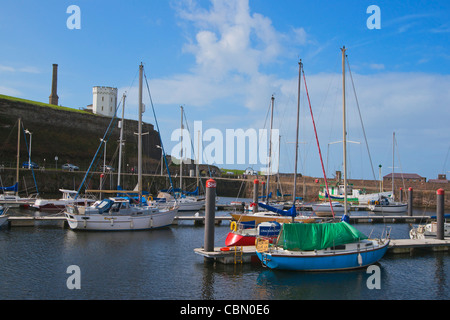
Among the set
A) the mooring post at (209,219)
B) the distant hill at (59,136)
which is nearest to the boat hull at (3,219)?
the mooring post at (209,219)

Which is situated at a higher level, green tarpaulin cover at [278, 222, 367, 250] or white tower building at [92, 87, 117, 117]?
white tower building at [92, 87, 117, 117]

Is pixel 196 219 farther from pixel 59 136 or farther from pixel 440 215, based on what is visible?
pixel 59 136

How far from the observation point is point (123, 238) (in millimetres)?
26766

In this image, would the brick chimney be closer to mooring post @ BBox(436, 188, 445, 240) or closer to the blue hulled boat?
the blue hulled boat

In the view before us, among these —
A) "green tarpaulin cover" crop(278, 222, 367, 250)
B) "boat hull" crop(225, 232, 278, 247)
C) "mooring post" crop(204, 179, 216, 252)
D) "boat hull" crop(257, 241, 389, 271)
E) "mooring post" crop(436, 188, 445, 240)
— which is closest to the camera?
"boat hull" crop(257, 241, 389, 271)

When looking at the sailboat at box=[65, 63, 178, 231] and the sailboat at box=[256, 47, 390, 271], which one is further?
the sailboat at box=[65, 63, 178, 231]

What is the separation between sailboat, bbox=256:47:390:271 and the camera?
18.9 m

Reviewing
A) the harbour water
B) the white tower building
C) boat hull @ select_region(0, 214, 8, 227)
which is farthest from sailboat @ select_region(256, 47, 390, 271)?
the white tower building

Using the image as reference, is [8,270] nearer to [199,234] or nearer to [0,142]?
[199,234]

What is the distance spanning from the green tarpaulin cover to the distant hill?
54.7 metres

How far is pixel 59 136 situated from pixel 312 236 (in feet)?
215

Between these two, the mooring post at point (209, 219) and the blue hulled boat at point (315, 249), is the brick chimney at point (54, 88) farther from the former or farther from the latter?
the blue hulled boat at point (315, 249)

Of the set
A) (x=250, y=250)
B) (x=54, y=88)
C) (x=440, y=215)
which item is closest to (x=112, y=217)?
(x=250, y=250)
